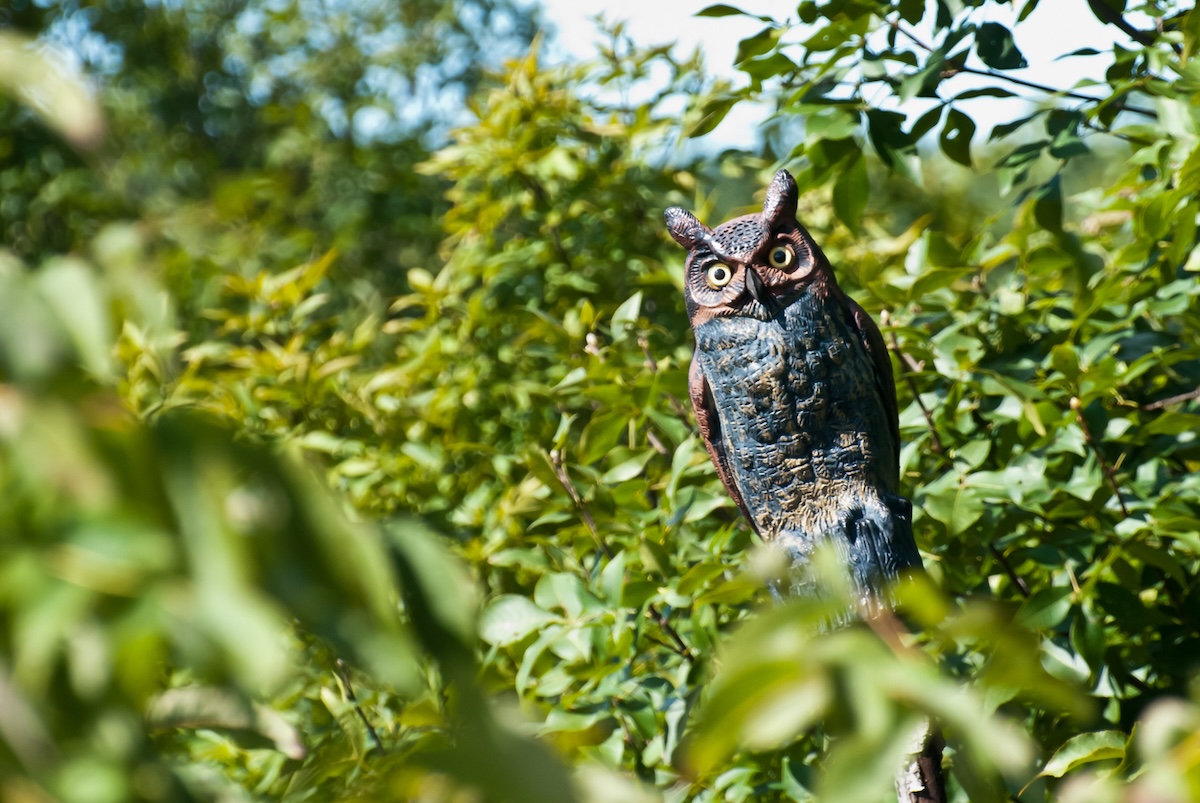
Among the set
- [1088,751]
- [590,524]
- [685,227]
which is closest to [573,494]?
[590,524]

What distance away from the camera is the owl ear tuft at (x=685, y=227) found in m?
1.39

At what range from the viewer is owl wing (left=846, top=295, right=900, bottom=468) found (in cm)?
133

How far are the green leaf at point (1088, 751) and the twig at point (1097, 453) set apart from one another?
682mm

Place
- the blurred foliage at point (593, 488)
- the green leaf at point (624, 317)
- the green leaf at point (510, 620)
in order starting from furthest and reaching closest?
the green leaf at point (624, 317)
the green leaf at point (510, 620)
the blurred foliage at point (593, 488)

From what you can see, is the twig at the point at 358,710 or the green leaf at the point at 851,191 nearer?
the twig at the point at 358,710

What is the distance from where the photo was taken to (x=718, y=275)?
52.0 inches

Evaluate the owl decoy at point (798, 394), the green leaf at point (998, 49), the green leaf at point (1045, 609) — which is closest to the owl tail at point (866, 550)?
the owl decoy at point (798, 394)

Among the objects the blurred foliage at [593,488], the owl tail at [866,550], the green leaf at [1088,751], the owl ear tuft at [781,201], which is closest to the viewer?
the blurred foliage at [593,488]

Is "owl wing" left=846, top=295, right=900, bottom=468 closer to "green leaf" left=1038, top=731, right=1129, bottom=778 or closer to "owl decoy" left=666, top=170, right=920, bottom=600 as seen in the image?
"owl decoy" left=666, top=170, right=920, bottom=600

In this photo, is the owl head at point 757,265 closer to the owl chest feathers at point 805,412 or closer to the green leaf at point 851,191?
the owl chest feathers at point 805,412

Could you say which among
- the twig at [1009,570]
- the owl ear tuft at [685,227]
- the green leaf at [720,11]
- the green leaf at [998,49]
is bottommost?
the twig at [1009,570]

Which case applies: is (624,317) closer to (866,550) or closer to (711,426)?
(711,426)

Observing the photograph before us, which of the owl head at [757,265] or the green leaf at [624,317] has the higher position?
the owl head at [757,265]

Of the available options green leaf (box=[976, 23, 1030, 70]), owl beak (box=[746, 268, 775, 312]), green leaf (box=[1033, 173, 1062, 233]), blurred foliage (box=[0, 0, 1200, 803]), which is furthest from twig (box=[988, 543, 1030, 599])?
green leaf (box=[976, 23, 1030, 70])
